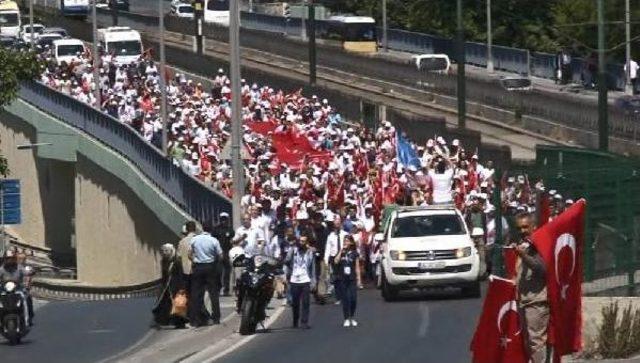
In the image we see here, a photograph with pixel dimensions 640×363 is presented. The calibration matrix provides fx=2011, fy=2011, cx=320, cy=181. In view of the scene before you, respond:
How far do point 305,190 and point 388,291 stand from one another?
5.78 m

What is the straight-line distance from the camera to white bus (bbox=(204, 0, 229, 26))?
10544 cm

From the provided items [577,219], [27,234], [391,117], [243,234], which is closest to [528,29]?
[27,234]

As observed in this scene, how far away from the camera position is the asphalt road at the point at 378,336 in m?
24.0

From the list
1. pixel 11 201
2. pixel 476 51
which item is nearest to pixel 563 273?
pixel 11 201

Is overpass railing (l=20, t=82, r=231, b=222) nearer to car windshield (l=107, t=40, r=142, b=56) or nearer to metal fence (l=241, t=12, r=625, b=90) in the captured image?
car windshield (l=107, t=40, r=142, b=56)

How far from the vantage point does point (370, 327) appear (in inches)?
1097

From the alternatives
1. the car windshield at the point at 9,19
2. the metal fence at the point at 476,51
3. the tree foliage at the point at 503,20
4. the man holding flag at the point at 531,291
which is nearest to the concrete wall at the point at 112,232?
the metal fence at the point at 476,51

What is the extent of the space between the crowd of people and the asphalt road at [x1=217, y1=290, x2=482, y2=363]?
0.57 m

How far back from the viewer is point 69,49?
83688 mm

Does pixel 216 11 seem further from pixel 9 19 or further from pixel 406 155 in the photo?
pixel 406 155

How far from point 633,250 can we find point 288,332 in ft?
16.8

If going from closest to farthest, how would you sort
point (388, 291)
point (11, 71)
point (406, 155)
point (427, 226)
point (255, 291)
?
point (255, 291) < point (388, 291) < point (427, 226) < point (406, 155) < point (11, 71)

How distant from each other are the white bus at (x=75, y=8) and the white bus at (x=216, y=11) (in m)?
7.67

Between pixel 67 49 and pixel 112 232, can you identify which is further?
pixel 67 49
